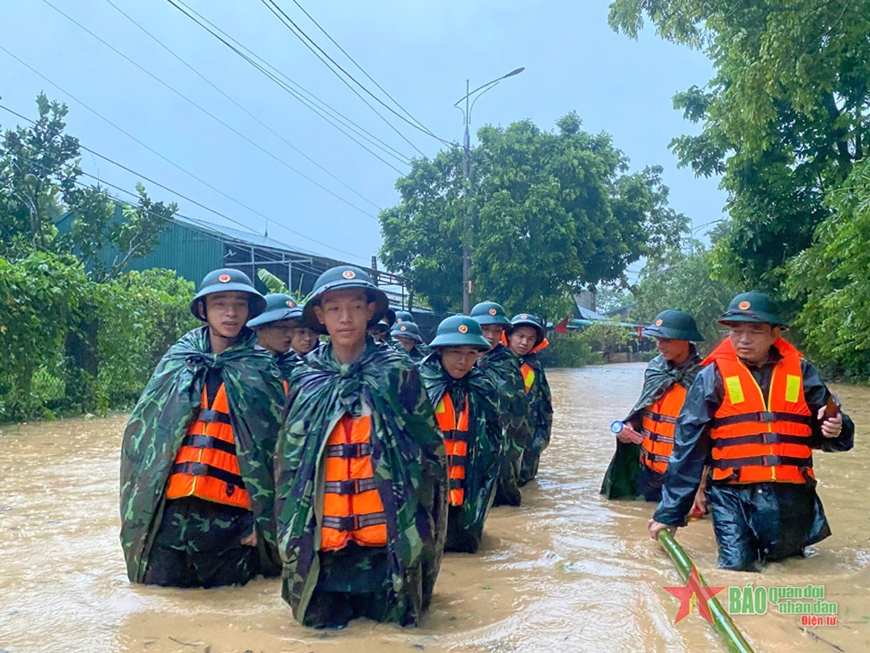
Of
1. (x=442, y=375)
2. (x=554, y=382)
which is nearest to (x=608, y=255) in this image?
(x=554, y=382)

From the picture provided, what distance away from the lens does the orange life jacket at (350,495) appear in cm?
345

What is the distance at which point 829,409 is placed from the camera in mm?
4551

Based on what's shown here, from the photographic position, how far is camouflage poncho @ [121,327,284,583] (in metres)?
4.16

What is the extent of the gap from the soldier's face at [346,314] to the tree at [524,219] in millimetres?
23935

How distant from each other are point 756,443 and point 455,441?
6.15 ft

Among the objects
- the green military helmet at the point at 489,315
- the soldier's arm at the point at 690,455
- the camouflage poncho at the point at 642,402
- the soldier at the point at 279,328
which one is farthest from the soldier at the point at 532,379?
the soldier's arm at the point at 690,455

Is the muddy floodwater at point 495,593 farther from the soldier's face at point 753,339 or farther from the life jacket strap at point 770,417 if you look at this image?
the soldier's face at point 753,339

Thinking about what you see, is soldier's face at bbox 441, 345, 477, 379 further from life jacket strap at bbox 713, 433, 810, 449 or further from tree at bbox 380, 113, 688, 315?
tree at bbox 380, 113, 688, 315

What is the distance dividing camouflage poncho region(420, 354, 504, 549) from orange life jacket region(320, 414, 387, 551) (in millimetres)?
1730

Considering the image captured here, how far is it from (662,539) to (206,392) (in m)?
2.89

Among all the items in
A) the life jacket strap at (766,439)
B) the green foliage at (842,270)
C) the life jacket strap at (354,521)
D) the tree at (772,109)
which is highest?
the tree at (772,109)

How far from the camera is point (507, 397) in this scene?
21.3 feet

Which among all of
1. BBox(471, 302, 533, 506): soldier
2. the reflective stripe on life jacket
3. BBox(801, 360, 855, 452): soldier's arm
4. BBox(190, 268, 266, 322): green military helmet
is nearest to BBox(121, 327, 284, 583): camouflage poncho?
BBox(190, 268, 266, 322): green military helmet

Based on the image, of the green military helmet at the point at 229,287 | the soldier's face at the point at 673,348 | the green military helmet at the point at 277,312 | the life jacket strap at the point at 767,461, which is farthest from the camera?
the soldier's face at the point at 673,348
